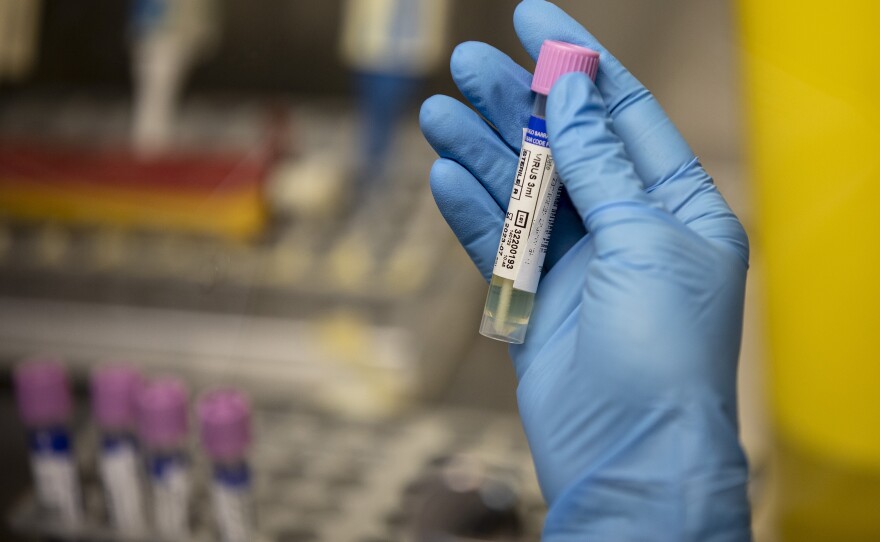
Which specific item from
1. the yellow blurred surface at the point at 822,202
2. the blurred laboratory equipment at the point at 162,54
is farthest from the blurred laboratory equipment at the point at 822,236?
the blurred laboratory equipment at the point at 162,54

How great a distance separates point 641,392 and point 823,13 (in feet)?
1.37

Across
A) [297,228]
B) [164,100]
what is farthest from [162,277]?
[164,100]

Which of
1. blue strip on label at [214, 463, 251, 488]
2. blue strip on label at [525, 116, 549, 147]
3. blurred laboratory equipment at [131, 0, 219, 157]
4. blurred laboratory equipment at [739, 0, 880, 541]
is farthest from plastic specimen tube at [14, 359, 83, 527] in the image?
blurred laboratory equipment at [739, 0, 880, 541]

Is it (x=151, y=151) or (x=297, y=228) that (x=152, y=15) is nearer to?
(x=151, y=151)

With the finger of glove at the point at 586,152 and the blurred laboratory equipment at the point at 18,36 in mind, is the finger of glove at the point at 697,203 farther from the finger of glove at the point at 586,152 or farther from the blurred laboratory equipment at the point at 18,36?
the blurred laboratory equipment at the point at 18,36

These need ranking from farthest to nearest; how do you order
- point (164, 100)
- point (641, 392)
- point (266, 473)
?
point (164, 100)
point (266, 473)
point (641, 392)

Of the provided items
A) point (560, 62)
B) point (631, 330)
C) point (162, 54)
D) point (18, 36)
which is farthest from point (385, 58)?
point (631, 330)

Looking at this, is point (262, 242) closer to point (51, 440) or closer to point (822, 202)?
point (51, 440)

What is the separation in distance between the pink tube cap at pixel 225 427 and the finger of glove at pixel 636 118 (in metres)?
0.54

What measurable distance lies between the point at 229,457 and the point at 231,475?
26 mm

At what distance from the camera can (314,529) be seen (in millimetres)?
1056

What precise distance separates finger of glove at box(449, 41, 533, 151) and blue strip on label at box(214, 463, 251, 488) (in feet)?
1.72

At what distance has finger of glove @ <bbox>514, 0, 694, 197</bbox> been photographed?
75 cm

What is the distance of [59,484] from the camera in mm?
1055
